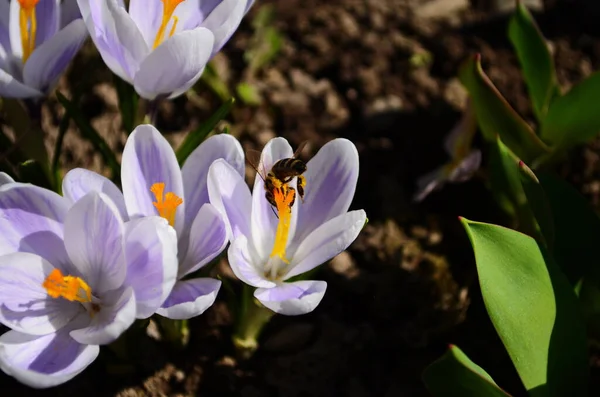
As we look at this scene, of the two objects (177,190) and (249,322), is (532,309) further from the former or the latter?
(177,190)

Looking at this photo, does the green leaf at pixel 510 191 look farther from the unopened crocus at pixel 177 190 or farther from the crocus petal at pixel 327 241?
the unopened crocus at pixel 177 190

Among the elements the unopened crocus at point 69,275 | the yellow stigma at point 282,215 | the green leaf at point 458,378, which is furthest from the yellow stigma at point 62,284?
the green leaf at point 458,378

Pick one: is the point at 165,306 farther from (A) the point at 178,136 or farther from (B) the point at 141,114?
(A) the point at 178,136

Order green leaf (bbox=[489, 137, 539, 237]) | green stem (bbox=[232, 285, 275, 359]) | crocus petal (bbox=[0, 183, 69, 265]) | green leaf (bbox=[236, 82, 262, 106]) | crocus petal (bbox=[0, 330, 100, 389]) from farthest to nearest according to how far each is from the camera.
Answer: green leaf (bbox=[236, 82, 262, 106]) → green leaf (bbox=[489, 137, 539, 237]) → green stem (bbox=[232, 285, 275, 359]) → crocus petal (bbox=[0, 183, 69, 265]) → crocus petal (bbox=[0, 330, 100, 389])

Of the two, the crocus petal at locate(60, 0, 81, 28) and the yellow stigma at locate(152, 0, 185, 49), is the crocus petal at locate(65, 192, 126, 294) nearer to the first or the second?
the yellow stigma at locate(152, 0, 185, 49)

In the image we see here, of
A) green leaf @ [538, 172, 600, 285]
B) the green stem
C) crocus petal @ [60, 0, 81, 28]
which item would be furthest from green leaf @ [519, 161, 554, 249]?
crocus petal @ [60, 0, 81, 28]

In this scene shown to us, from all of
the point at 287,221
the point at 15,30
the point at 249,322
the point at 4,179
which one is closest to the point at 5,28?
the point at 15,30

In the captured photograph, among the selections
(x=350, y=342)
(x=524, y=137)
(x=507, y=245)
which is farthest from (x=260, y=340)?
(x=524, y=137)
